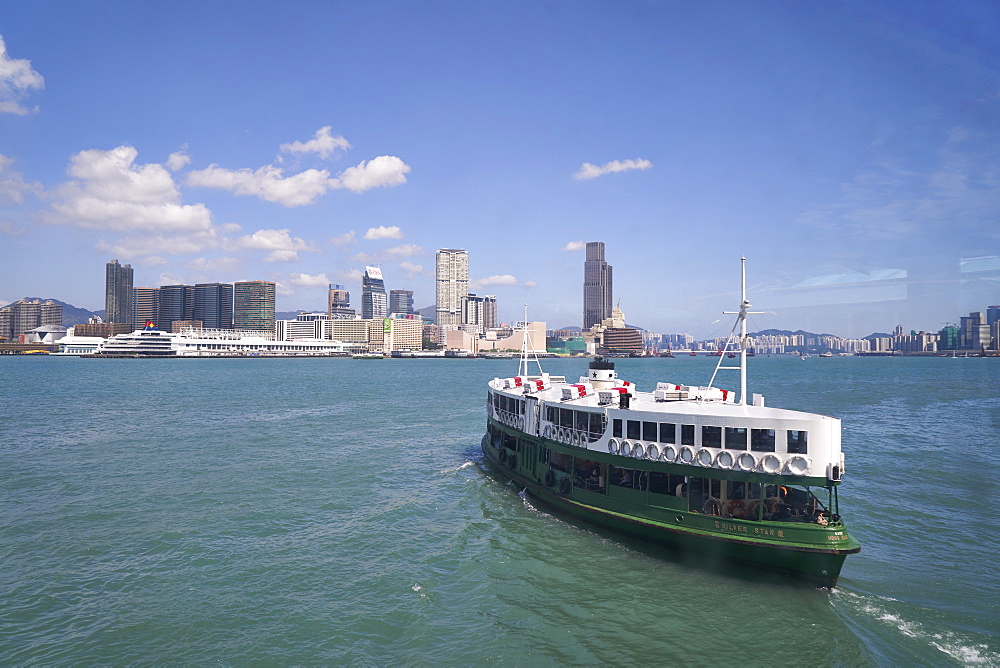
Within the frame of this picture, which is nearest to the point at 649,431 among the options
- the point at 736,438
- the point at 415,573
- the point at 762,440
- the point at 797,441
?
the point at 736,438

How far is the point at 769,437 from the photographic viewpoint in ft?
61.2

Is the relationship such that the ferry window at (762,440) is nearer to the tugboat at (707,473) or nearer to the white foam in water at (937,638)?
the tugboat at (707,473)

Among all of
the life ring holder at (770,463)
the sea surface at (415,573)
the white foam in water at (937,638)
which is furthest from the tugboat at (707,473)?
the white foam in water at (937,638)

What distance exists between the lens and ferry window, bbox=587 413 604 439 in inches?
902

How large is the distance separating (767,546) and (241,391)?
268ft

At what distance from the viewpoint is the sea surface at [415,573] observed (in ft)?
50.0

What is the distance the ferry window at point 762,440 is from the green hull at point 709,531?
152 centimetres

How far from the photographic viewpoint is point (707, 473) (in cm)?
1928

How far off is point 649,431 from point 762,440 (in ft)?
12.5

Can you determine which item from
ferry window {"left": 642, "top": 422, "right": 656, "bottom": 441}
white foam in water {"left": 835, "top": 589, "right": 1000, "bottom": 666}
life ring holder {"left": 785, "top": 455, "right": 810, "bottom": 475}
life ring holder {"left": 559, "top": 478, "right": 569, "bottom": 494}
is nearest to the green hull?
life ring holder {"left": 559, "top": 478, "right": 569, "bottom": 494}

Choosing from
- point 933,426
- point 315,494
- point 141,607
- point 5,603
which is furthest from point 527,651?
point 933,426

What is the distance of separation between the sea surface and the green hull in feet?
2.09

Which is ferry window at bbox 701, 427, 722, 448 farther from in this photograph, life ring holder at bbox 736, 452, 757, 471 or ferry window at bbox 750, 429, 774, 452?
ferry window at bbox 750, 429, 774, 452

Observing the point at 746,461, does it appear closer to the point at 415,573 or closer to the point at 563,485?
the point at 563,485
